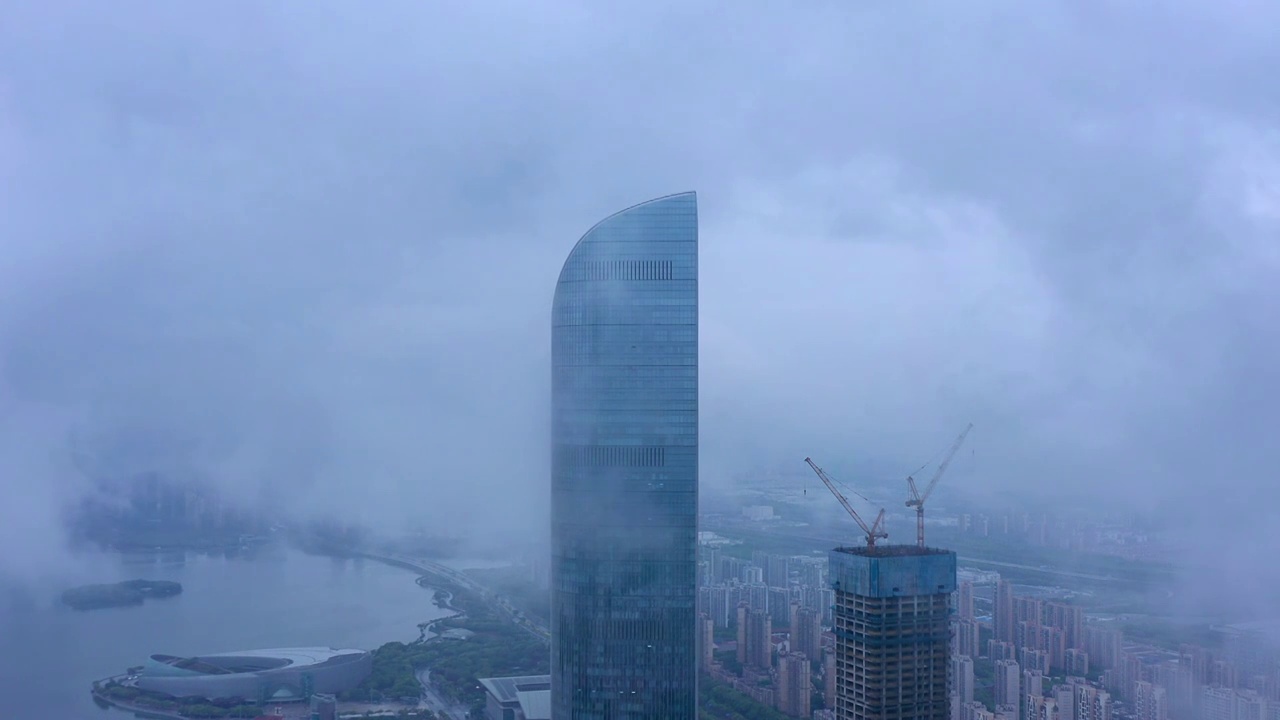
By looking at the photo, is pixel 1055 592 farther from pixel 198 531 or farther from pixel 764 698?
pixel 198 531

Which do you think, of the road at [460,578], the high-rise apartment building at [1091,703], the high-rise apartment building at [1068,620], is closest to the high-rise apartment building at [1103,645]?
the high-rise apartment building at [1068,620]

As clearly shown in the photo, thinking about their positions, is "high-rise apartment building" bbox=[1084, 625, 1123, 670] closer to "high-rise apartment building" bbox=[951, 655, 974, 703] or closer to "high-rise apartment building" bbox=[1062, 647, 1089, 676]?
"high-rise apartment building" bbox=[1062, 647, 1089, 676]

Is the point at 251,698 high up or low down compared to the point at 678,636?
down

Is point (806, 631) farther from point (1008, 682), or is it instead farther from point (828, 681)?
point (1008, 682)

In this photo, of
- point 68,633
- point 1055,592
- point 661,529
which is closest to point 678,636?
point 661,529

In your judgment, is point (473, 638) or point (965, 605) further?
point (473, 638)

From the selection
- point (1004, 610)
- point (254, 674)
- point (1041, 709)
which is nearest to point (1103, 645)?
point (1041, 709)

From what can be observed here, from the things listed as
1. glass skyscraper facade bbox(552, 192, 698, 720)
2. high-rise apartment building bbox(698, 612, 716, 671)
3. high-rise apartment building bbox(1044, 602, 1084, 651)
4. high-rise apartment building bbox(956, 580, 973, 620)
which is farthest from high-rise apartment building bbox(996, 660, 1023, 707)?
glass skyscraper facade bbox(552, 192, 698, 720)
